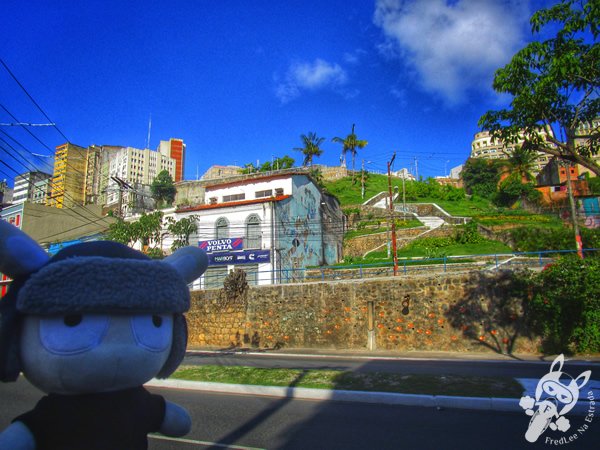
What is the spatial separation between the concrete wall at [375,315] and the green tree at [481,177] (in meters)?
45.5

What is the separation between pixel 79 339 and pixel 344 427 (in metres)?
4.93

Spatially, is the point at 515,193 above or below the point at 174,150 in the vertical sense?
below

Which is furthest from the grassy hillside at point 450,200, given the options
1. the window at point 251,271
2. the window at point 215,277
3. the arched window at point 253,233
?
the window at point 215,277

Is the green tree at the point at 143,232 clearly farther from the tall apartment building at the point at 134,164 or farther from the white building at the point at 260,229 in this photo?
the tall apartment building at the point at 134,164

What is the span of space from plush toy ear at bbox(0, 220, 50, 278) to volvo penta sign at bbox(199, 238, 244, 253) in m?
24.4

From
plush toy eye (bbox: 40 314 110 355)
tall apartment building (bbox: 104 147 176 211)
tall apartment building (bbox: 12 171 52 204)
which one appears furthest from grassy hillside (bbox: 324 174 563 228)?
tall apartment building (bbox: 104 147 176 211)

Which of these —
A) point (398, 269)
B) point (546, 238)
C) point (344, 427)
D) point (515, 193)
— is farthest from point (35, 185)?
point (515, 193)

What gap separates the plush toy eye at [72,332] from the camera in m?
2.25

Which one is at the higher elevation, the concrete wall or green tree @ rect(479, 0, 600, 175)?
green tree @ rect(479, 0, 600, 175)

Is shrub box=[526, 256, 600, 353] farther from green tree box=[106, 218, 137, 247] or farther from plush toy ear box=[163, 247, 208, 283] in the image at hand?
green tree box=[106, 218, 137, 247]

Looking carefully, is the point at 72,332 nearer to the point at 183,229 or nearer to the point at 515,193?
the point at 183,229

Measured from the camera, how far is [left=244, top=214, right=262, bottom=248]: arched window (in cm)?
2662

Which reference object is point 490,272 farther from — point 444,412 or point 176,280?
point 176,280

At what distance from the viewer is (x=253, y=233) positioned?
26.9m
